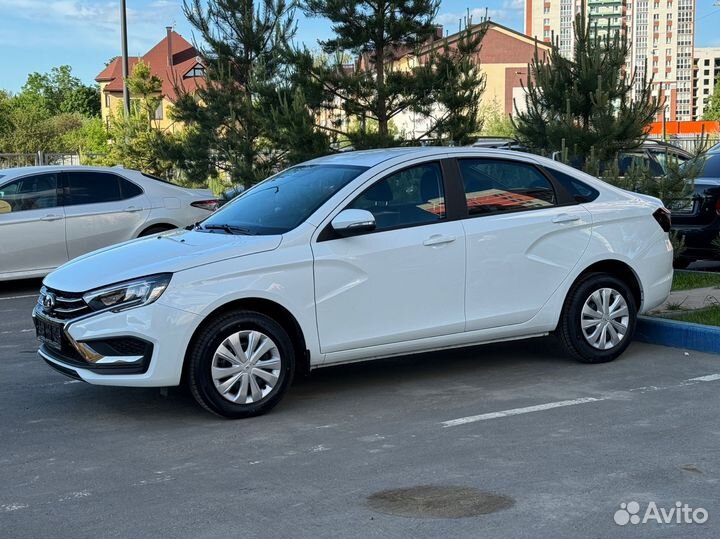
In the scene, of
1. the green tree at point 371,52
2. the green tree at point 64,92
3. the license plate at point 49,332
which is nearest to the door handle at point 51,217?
the green tree at point 371,52

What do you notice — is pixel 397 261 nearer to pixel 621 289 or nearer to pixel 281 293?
pixel 281 293

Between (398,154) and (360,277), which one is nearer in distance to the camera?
(360,277)

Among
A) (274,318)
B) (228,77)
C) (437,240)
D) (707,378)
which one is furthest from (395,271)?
(228,77)

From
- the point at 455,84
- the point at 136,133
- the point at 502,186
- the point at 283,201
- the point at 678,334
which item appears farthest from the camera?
the point at 136,133

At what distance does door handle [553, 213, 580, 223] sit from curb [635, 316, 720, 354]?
1.55m

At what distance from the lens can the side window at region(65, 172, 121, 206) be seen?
12.5 metres

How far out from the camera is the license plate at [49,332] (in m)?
6.37

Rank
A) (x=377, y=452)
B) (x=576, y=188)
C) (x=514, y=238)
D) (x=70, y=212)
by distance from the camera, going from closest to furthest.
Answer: (x=377, y=452) < (x=514, y=238) < (x=576, y=188) < (x=70, y=212)

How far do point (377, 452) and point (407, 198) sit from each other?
2.12 m

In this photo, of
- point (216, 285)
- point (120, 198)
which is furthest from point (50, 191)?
point (216, 285)

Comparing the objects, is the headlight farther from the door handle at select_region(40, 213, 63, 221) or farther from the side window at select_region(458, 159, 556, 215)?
the door handle at select_region(40, 213, 63, 221)

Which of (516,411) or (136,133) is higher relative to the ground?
(136,133)

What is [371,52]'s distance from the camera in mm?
15445

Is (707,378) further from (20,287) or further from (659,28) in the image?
(659,28)
